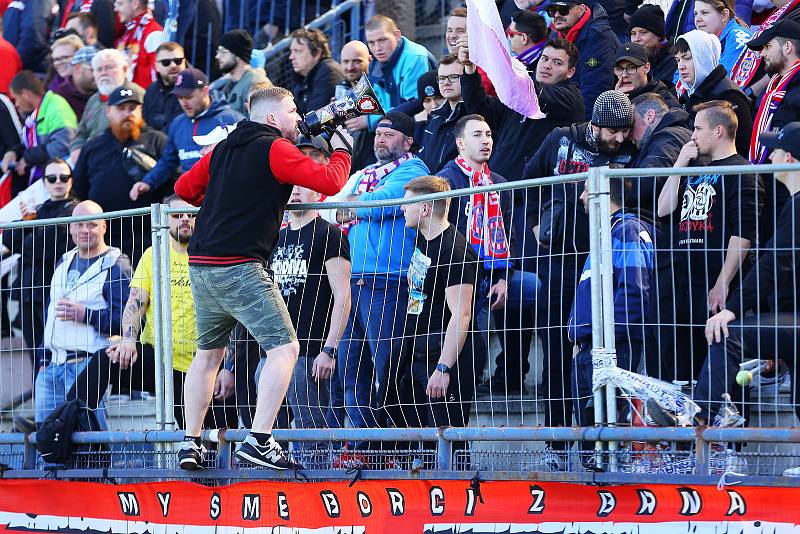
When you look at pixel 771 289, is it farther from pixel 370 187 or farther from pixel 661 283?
pixel 370 187

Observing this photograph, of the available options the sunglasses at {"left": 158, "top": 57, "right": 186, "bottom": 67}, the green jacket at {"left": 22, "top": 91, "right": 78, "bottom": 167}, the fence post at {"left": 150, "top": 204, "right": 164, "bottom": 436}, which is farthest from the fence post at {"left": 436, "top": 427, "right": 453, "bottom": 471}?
the green jacket at {"left": 22, "top": 91, "right": 78, "bottom": 167}

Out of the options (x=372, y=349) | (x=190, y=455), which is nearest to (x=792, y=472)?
(x=372, y=349)

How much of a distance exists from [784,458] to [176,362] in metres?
3.53

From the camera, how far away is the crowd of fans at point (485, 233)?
22.7 ft

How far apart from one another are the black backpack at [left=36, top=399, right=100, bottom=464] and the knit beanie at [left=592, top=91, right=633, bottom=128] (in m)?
3.48

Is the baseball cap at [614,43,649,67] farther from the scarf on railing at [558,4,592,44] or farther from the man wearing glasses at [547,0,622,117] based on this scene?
the scarf on railing at [558,4,592,44]

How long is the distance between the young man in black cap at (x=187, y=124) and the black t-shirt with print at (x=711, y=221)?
214 inches

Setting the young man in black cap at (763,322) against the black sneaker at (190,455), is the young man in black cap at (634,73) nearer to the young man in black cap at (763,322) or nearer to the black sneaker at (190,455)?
the young man in black cap at (763,322)

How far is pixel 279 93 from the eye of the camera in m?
7.62

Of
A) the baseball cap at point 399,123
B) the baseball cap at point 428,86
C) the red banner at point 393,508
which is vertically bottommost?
the red banner at point 393,508

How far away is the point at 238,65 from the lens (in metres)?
12.9

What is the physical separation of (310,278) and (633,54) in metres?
2.90

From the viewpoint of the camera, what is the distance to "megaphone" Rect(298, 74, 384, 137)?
7.52 metres

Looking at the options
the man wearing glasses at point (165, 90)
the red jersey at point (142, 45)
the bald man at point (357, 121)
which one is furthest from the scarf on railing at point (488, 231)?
the red jersey at point (142, 45)
